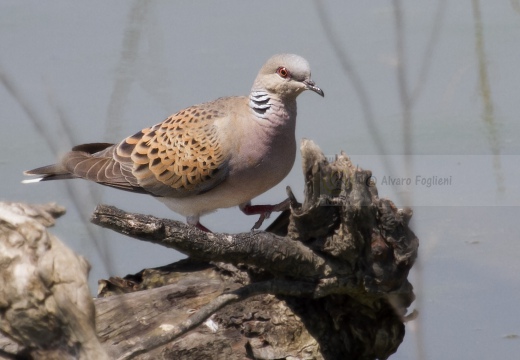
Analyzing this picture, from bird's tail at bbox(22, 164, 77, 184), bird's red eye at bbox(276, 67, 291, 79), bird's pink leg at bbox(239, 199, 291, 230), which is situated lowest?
bird's pink leg at bbox(239, 199, 291, 230)

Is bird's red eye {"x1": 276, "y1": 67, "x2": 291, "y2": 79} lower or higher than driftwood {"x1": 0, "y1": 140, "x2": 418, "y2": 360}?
higher

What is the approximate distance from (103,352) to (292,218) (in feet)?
4.96

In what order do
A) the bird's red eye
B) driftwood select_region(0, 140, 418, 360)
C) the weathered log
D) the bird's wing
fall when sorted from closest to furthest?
the weathered log
driftwood select_region(0, 140, 418, 360)
the bird's red eye
the bird's wing

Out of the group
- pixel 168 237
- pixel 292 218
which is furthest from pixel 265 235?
pixel 168 237

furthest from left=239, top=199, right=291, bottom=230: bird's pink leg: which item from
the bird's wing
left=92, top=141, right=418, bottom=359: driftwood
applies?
left=92, top=141, right=418, bottom=359: driftwood

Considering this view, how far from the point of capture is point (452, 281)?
514 cm

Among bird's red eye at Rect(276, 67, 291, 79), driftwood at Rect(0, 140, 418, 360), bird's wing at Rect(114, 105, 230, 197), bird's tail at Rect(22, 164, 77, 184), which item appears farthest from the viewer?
bird's tail at Rect(22, 164, 77, 184)

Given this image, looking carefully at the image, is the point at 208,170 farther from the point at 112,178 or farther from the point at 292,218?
the point at 292,218

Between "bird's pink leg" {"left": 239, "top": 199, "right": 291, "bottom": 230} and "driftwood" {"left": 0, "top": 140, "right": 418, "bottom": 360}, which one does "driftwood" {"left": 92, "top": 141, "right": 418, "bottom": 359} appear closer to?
"driftwood" {"left": 0, "top": 140, "right": 418, "bottom": 360}

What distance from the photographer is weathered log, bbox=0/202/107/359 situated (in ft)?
8.59

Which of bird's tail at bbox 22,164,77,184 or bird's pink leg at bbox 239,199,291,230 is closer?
bird's pink leg at bbox 239,199,291,230

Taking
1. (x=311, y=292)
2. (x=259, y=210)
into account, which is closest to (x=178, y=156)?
(x=259, y=210)

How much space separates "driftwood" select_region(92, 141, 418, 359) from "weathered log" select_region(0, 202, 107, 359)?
104 cm

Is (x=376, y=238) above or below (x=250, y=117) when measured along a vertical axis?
below
